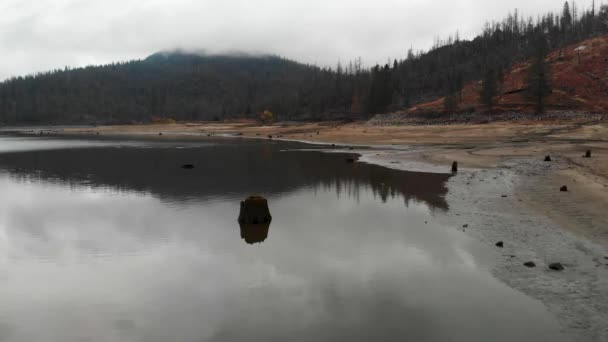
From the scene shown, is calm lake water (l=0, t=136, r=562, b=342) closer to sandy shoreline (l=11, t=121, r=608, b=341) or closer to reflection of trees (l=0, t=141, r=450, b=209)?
sandy shoreline (l=11, t=121, r=608, b=341)

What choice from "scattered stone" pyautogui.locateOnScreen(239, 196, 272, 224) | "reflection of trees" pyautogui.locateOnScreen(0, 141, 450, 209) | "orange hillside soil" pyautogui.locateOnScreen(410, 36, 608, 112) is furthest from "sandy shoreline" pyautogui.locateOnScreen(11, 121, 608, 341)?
"orange hillside soil" pyautogui.locateOnScreen(410, 36, 608, 112)

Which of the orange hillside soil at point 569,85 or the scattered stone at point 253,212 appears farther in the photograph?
the orange hillside soil at point 569,85

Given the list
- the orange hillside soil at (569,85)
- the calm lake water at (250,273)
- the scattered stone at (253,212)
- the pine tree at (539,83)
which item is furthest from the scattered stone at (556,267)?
the orange hillside soil at (569,85)

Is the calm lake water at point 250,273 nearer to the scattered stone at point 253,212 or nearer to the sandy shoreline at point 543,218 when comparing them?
the scattered stone at point 253,212

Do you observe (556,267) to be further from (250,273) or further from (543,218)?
(250,273)

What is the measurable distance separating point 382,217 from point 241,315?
12747 millimetres

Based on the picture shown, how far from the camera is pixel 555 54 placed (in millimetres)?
165750

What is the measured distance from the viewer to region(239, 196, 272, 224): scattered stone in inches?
867

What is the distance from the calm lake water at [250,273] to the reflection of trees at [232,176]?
0.89 metres

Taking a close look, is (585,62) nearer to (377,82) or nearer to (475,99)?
(475,99)

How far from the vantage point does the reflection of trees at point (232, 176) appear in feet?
103

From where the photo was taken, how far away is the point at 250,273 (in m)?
14.8

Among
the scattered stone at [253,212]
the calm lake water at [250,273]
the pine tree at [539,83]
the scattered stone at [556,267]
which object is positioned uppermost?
the pine tree at [539,83]

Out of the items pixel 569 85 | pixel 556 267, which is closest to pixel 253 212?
pixel 556 267
